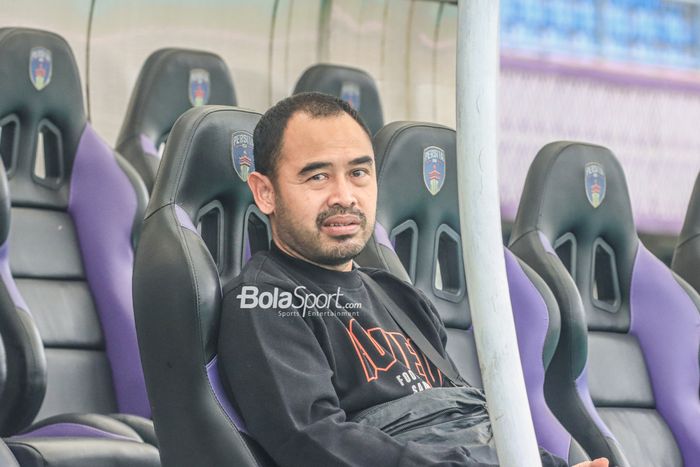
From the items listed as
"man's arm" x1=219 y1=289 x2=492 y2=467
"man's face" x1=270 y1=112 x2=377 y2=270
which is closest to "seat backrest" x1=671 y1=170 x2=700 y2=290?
"man's face" x1=270 y1=112 x2=377 y2=270

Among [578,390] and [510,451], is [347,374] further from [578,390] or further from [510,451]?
[578,390]

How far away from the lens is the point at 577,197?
2.63m

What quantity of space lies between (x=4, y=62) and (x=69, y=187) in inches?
11.0

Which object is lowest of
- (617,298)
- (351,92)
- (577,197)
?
(617,298)

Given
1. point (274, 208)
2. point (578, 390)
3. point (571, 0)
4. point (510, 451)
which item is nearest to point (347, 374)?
point (274, 208)

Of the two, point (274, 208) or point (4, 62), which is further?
point (4, 62)

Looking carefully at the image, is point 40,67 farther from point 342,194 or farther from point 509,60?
point 509,60

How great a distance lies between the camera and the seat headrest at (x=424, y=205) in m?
2.33

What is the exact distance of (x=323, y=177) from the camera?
65.6 inches

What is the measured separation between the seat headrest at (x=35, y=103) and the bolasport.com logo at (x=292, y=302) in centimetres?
114

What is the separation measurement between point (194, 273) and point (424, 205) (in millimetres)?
829

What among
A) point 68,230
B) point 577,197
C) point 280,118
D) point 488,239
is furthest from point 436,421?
point 68,230

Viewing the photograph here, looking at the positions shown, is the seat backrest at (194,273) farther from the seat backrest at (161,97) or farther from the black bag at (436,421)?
the seat backrest at (161,97)

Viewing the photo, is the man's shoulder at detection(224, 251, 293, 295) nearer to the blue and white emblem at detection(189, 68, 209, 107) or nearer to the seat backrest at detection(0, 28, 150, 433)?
the seat backrest at detection(0, 28, 150, 433)
